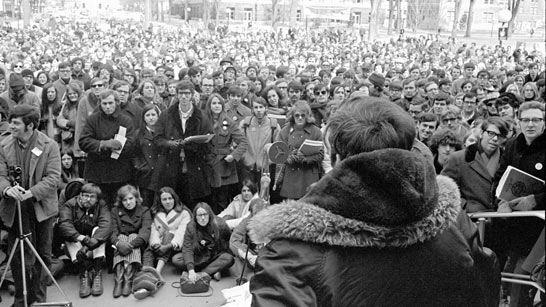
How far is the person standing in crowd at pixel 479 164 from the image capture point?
406 cm

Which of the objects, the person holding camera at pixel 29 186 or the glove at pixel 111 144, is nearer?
the person holding camera at pixel 29 186

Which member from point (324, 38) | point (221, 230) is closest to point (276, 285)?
point (221, 230)

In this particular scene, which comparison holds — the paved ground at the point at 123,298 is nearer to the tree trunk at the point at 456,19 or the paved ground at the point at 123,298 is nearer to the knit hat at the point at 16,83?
the knit hat at the point at 16,83

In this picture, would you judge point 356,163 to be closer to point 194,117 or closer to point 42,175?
point 42,175

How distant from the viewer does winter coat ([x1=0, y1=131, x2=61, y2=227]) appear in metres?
4.43

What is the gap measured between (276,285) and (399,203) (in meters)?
0.37

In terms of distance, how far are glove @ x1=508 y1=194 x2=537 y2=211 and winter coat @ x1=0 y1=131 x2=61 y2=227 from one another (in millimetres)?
3529

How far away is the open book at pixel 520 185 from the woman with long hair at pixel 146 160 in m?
4.37

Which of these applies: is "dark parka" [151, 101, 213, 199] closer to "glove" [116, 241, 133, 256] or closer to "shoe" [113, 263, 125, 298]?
"glove" [116, 241, 133, 256]

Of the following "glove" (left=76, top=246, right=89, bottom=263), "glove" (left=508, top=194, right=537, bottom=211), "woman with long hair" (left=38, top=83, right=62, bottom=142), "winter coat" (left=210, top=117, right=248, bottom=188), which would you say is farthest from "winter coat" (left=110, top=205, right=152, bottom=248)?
"glove" (left=508, top=194, right=537, bottom=211)

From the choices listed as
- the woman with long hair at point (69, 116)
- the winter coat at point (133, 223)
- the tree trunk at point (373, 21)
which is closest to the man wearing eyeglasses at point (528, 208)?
the winter coat at point (133, 223)

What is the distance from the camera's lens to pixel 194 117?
20.0 feet

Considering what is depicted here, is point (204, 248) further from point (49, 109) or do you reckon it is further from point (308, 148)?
point (49, 109)

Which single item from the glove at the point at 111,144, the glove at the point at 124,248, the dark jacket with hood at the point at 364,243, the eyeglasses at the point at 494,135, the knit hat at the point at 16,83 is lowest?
the glove at the point at 124,248
